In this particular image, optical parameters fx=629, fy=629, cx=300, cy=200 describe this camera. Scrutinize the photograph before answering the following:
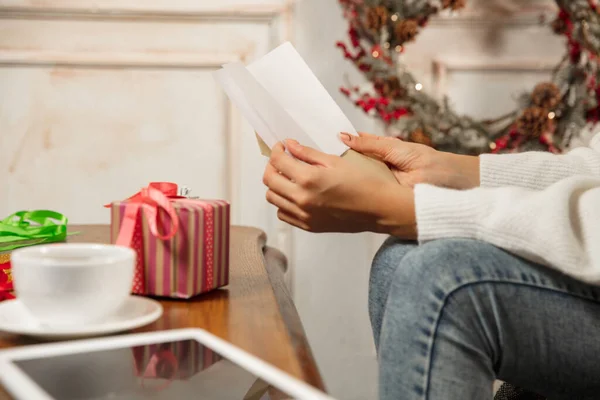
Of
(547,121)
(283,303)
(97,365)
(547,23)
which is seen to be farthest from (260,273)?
(547,23)

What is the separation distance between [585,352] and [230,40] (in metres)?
1.25

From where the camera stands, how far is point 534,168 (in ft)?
2.53

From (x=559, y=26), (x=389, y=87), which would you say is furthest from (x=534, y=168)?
(x=559, y=26)

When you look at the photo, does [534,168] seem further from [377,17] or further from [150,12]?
[150,12]

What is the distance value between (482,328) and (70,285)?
0.33 metres

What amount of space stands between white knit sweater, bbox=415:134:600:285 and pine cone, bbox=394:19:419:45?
32.5 inches

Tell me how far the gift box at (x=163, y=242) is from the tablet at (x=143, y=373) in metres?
0.17

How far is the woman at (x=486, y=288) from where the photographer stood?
53 cm

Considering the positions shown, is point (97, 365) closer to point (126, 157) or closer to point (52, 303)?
point (52, 303)

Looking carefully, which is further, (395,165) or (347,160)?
(395,165)

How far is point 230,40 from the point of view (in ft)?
5.23

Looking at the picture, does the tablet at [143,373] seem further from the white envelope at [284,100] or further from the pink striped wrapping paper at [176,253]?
the white envelope at [284,100]

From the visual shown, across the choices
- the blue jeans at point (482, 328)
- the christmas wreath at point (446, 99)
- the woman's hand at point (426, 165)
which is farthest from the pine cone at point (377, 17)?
the blue jeans at point (482, 328)

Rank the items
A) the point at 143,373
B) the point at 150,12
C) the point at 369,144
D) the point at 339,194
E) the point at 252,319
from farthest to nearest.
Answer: the point at 150,12 < the point at 369,144 < the point at 339,194 < the point at 252,319 < the point at 143,373
